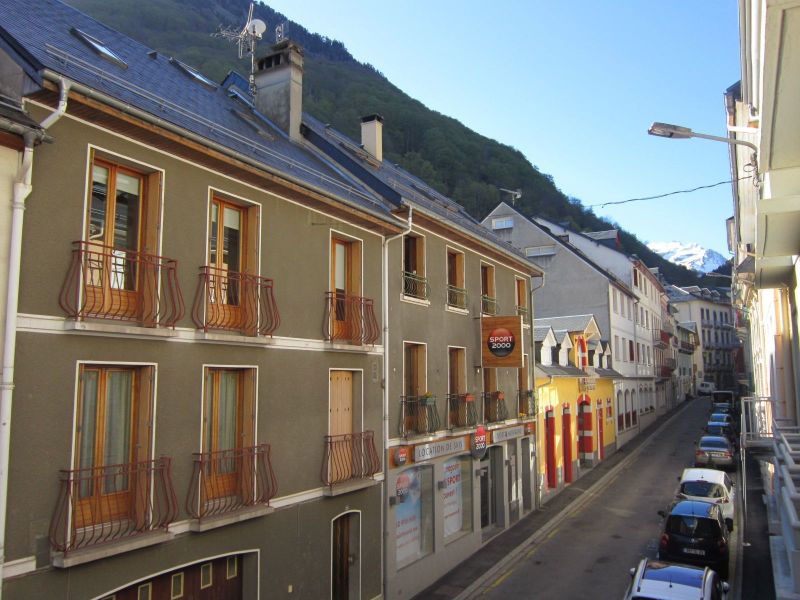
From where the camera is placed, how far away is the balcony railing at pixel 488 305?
64.8ft

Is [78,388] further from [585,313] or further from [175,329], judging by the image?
[585,313]

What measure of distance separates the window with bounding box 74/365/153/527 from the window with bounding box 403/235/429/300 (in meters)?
8.22

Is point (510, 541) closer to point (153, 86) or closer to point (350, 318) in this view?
point (350, 318)

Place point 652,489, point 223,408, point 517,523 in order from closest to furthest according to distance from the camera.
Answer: point 223,408 < point 517,523 < point 652,489

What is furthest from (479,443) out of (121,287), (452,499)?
(121,287)

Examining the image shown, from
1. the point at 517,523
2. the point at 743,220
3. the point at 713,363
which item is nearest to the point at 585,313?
the point at 517,523

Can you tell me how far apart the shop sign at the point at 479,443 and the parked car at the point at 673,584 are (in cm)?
709

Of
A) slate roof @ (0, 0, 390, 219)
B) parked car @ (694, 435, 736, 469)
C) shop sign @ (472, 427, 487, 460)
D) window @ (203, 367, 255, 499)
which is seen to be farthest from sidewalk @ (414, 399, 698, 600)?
slate roof @ (0, 0, 390, 219)

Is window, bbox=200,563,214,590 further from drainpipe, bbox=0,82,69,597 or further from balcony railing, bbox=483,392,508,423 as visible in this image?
balcony railing, bbox=483,392,508,423

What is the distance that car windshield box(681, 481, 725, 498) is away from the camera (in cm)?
1862

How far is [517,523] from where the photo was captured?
21.1 metres

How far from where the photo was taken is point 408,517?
15273 millimetres

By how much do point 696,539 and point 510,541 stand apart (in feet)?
18.7

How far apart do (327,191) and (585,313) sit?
89.0 ft
